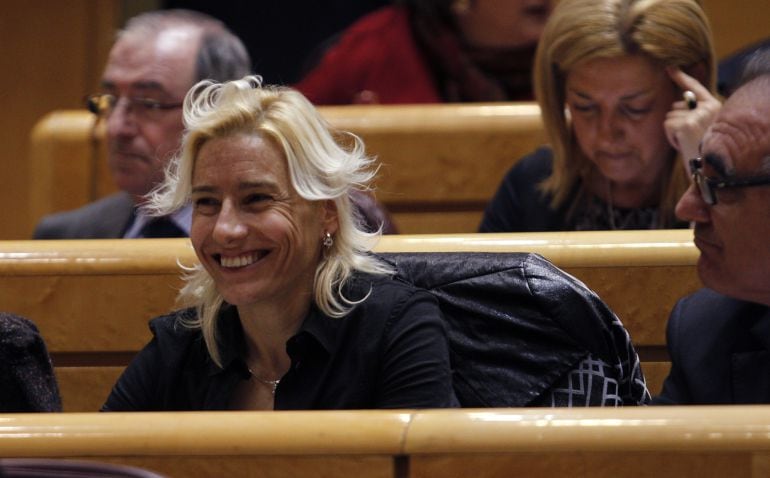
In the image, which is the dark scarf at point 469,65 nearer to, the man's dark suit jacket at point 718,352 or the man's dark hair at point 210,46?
the man's dark hair at point 210,46

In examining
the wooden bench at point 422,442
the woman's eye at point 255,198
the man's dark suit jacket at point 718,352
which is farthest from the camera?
the woman's eye at point 255,198

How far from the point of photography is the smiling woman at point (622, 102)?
5.43 ft

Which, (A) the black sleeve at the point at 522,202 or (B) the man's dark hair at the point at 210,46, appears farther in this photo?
(B) the man's dark hair at the point at 210,46

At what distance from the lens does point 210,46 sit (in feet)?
6.40

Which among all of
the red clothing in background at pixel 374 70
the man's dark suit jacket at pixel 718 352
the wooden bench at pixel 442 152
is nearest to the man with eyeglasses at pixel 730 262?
the man's dark suit jacket at pixel 718 352

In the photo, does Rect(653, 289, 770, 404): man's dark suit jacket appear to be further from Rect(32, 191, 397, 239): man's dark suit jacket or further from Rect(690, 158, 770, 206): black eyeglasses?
Rect(32, 191, 397, 239): man's dark suit jacket

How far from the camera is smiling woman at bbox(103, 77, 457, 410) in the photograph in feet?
4.01

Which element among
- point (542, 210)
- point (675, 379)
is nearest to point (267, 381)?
point (675, 379)

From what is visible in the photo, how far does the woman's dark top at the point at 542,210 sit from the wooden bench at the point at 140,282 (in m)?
0.29

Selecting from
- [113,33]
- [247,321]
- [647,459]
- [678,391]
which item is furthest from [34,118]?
[647,459]

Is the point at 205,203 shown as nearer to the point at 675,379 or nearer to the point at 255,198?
the point at 255,198

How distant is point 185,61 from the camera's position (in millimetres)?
1925

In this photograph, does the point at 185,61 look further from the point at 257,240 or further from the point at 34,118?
the point at 34,118

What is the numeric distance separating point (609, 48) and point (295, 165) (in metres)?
0.56
